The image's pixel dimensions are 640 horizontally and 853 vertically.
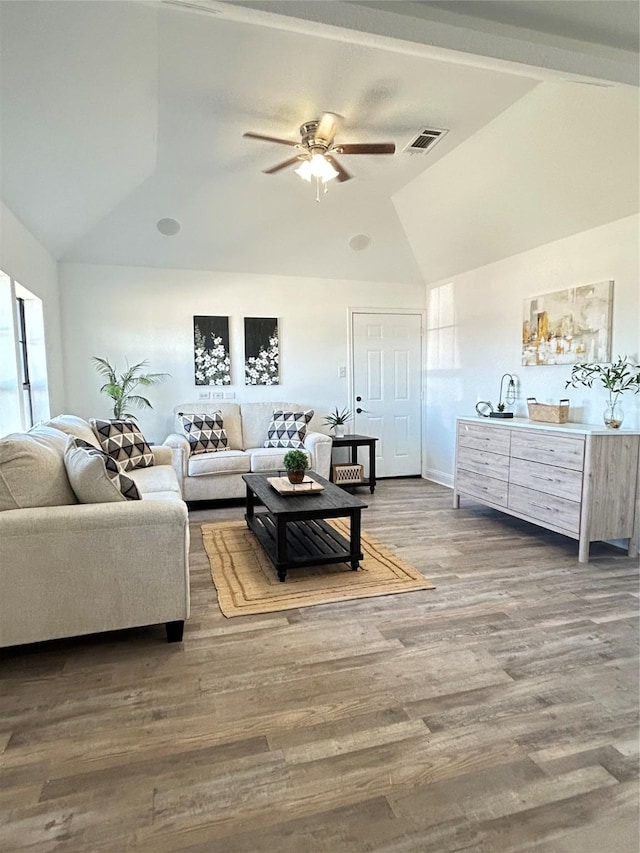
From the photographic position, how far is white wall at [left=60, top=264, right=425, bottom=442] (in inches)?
201

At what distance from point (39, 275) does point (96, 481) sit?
Result: 9.07 ft

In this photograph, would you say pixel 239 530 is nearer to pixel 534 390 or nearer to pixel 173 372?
pixel 173 372

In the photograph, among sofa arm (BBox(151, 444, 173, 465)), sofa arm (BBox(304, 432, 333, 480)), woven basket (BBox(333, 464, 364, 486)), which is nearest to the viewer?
sofa arm (BBox(151, 444, 173, 465))

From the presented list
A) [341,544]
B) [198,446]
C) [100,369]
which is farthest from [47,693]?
[100,369]

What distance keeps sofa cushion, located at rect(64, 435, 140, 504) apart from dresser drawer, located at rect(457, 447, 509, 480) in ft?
9.78

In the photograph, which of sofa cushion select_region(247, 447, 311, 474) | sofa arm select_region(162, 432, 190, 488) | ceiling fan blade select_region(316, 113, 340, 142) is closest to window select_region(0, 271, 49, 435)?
sofa arm select_region(162, 432, 190, 488)

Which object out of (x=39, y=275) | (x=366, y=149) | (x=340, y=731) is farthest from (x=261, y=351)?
(x=340, y=731)

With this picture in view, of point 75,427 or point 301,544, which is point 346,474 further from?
point 75,427

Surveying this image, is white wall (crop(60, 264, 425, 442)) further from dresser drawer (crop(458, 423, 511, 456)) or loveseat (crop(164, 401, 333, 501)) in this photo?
dresser drawer (crop(458, 423, 511, 456))

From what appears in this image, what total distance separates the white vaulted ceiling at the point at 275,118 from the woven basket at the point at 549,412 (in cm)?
145

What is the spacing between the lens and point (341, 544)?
3389 mm

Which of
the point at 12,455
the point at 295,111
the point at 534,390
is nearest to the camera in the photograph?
the point at 12,455

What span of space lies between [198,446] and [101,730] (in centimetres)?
333

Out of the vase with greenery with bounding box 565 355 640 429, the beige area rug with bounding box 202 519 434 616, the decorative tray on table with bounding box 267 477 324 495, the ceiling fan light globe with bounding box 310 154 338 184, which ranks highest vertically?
the ceiling fan light globe with bounding box 310 154 338 184
